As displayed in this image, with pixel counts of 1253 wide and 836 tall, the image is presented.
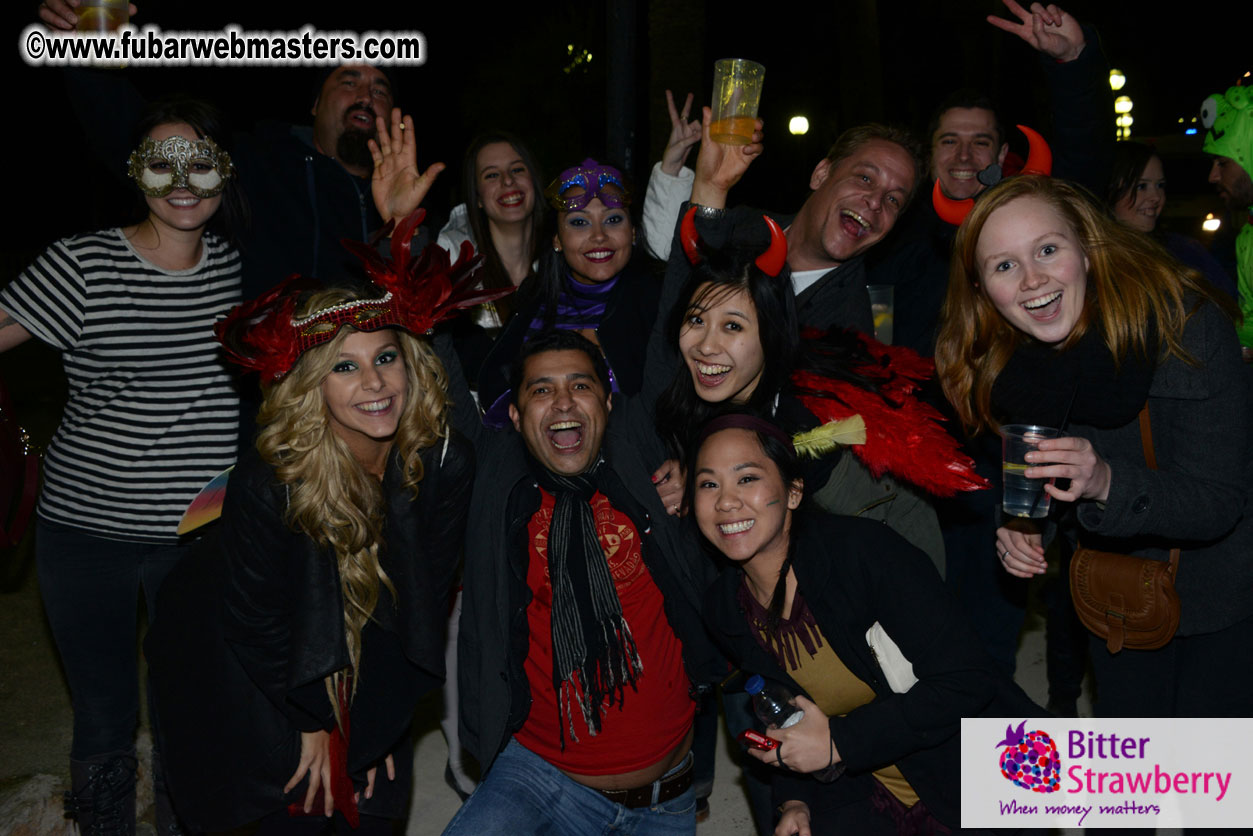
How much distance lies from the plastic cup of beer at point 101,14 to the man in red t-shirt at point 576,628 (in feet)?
6.24

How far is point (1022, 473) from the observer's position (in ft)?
8.05

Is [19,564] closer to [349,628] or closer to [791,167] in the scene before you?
[349,628]

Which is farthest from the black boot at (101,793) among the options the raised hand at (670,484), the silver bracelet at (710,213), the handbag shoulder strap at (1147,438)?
the handbag shoulder strap at (1147,438)

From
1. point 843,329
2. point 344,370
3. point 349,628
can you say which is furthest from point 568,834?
point 843,329

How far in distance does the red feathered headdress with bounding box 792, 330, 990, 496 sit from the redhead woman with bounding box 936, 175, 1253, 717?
0.70 ft

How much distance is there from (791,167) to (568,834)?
2340 cm

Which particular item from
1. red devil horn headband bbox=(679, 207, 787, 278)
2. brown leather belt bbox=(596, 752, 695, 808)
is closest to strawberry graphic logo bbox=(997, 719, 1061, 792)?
brown leather belt bbox=(596, 752, 695, 808)

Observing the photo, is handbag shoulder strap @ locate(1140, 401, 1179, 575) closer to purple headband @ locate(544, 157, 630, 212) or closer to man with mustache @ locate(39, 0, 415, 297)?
purple headband @ locate(544, 157, 630, 212)

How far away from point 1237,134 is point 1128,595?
1915mm

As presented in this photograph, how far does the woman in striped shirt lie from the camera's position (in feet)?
10.4

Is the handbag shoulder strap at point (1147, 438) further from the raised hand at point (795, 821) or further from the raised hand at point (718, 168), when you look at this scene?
the raised hand at point (718, 168)

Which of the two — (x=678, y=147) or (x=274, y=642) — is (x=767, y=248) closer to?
(x=678, y=147)

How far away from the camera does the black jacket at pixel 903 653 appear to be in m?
2.49

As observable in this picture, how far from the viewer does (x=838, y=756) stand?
8.27 feet
